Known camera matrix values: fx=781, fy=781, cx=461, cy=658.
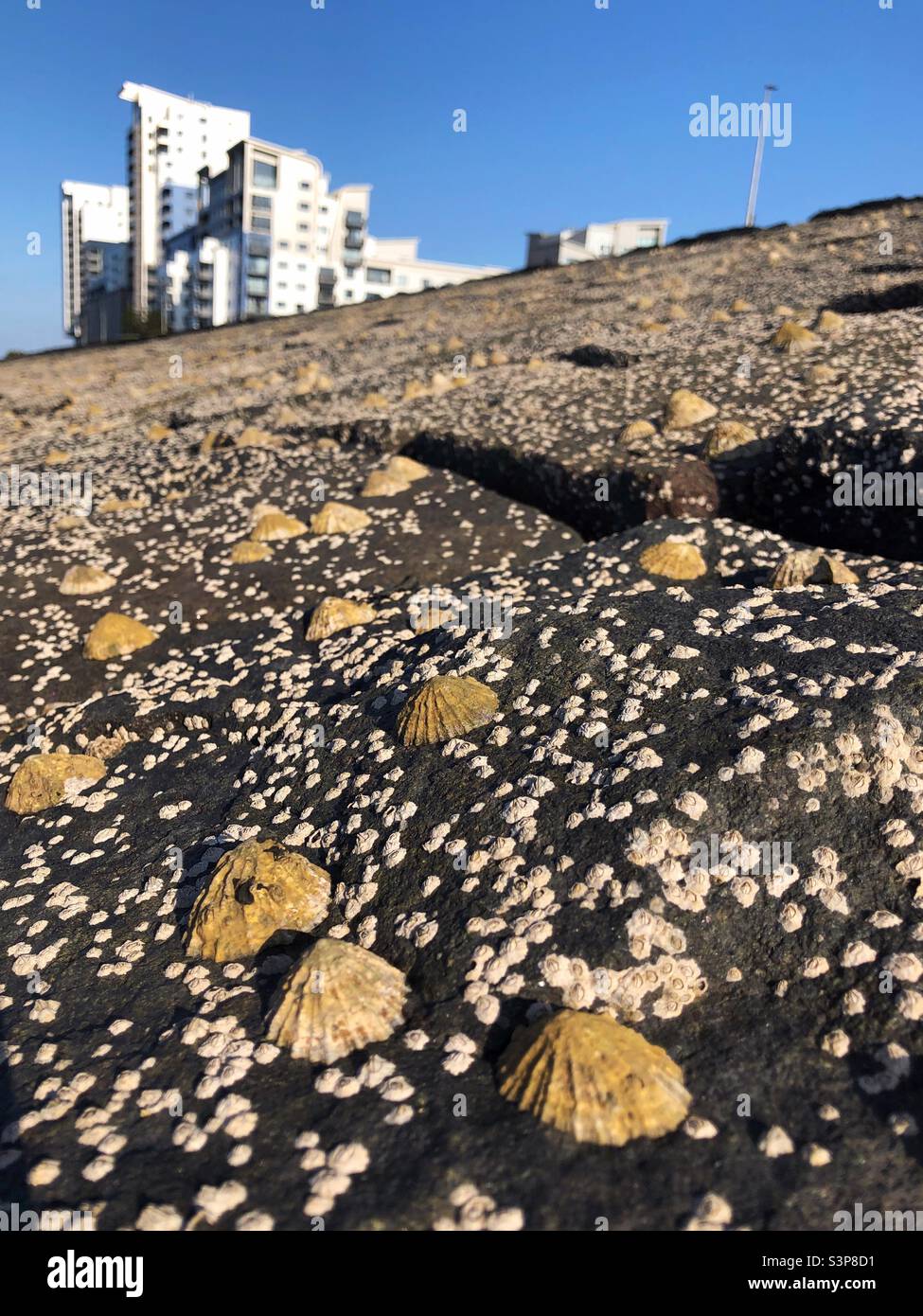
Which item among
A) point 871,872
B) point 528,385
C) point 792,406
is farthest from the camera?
point 528,385

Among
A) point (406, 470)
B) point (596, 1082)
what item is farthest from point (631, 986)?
point (406, 470)

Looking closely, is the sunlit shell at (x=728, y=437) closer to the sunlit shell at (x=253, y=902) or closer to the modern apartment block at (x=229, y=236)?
the sunlit shell at (x=253, y=902)

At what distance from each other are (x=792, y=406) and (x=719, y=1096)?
9.03 metres

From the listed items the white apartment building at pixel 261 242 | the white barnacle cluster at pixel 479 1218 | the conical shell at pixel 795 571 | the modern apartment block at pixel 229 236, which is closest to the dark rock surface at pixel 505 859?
the white barnacle cluster at pixel 479 1218

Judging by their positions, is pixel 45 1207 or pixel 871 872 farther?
pixel 871 872

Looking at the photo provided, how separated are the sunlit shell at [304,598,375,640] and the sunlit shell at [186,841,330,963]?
328cm

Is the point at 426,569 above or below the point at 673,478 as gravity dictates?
below

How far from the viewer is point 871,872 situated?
3.53m

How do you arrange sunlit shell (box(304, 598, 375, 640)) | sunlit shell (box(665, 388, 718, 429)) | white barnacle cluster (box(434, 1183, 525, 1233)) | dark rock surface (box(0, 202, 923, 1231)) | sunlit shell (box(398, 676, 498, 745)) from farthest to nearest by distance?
sunlit shell (box(665, 388, 718, 429)) < sunlit shell (box(304, 598, 375, 640)) < sunlit shell (box(398, 676, 498, 745)) < dark rock surface (box(0, 202, 923, 1231)) < white barnacle cluster (box(434, 1183, 525, 1233))

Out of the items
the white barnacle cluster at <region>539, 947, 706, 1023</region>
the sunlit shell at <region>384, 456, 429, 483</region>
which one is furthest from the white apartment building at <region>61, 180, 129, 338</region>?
the white barnacle cluster at <region>539, 947, 706, 1023</region>

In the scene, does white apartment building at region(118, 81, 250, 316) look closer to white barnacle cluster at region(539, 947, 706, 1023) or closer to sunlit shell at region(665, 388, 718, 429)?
sunlit shell at region(665, 388, 718, 429)

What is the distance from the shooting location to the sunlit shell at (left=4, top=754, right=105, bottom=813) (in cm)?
571
